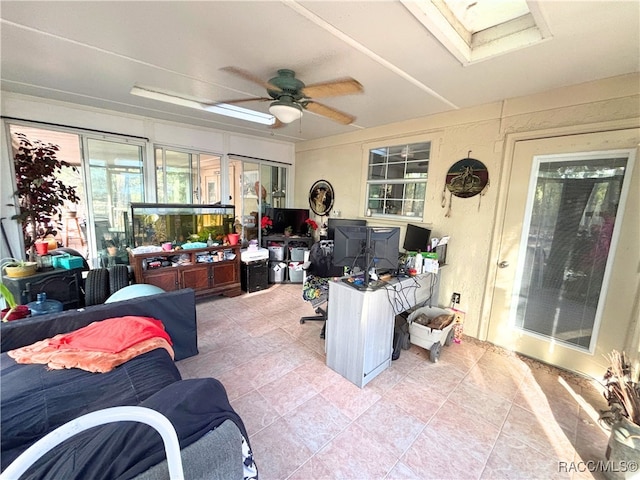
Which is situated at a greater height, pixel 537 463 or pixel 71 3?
pixel 71 3

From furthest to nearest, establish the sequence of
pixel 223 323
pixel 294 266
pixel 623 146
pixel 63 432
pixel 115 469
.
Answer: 1. pixel 294 266
2. pixel 223 323
3. pixel 623 146
4. pixel 115 469
5. pixel 63 432

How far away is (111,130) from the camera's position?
3.48 meters

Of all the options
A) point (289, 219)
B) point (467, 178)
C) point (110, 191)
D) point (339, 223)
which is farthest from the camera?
point (289, 219)

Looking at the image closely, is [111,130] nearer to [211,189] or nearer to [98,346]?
[211,189]

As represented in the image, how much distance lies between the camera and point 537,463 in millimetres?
1580

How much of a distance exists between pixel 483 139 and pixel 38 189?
5.15 meters

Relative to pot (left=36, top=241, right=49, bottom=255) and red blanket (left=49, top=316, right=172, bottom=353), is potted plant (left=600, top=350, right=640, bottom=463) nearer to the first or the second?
red blanket (left=49, top=316, right=172, bottom=353)

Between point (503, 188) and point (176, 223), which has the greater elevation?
point (503, 188)

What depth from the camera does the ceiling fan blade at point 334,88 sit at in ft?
6.33

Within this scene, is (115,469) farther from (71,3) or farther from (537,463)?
(71,3)

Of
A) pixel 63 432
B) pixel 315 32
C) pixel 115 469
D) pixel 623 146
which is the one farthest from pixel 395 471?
pixel 623 146

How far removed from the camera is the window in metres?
3.50

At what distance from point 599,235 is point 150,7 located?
3.74 meters

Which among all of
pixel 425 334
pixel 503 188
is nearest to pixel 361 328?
pixel 425 334
